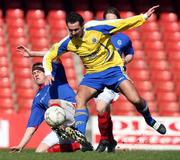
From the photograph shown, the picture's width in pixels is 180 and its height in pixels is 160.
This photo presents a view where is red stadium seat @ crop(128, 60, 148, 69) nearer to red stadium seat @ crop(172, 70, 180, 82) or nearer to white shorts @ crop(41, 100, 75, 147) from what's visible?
red stadium seat @ crop(172, 70, 180, 82)

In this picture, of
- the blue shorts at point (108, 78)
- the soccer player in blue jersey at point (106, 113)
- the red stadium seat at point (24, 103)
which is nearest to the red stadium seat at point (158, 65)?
the red stadium seat at point (24, 103)

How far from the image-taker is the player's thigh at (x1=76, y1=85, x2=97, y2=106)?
31.2 feet

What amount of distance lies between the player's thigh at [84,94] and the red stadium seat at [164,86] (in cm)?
929

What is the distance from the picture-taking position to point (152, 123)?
9.97 metres

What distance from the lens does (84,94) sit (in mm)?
9562

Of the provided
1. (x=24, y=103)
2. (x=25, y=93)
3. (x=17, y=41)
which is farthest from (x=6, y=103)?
(x=17, y=41)

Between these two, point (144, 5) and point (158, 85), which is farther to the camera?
point (144, 5)

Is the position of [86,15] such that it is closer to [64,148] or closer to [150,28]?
[150,28]

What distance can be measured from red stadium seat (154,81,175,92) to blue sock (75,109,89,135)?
31.1 feet

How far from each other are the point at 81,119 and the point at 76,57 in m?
9.77

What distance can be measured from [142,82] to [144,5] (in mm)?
3243

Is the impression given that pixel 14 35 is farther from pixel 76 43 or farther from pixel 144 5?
pixel 76 43

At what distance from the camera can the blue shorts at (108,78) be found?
9.55m

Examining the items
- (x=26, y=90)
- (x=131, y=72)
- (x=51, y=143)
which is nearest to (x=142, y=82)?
(x=131, y=72)
